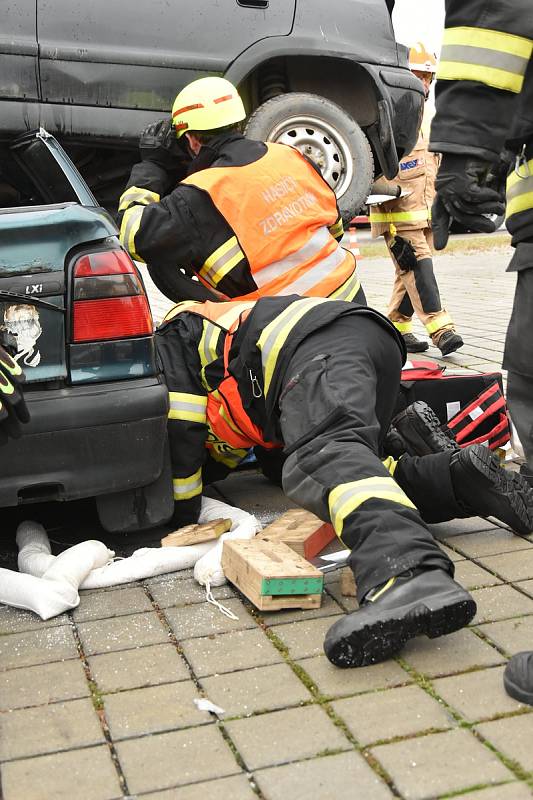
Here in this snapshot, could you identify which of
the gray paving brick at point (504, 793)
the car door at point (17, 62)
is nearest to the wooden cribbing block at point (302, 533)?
the gray paving brick at point (504, 793)

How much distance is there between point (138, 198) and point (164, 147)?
454 millimetres

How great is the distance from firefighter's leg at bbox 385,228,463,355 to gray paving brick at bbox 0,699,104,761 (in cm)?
495

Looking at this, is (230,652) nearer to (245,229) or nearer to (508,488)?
(508,488)

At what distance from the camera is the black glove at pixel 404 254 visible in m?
7.54

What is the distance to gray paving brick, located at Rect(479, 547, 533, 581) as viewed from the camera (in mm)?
3381

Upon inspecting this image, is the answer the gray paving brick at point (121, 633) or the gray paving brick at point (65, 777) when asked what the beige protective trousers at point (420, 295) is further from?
the gray paving brick at point (65, 777)

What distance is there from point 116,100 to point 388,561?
15.7ft

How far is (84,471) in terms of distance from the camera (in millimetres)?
3430

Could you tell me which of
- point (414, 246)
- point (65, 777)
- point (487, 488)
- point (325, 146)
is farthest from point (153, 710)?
point (414, 246)

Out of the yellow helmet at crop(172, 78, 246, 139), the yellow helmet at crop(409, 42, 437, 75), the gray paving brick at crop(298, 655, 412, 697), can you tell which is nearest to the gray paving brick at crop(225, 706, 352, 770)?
the gray paving brick at crop(298, 655, 412, 697)

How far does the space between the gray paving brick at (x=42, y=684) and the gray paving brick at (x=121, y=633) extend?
0.36ft

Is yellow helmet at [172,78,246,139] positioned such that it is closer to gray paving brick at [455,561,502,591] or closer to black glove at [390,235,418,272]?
gray paving brick at [455,561,502,591]

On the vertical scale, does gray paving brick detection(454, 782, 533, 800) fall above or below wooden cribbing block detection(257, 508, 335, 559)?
above

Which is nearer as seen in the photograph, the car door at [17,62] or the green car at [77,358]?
the green car at [77,358]
